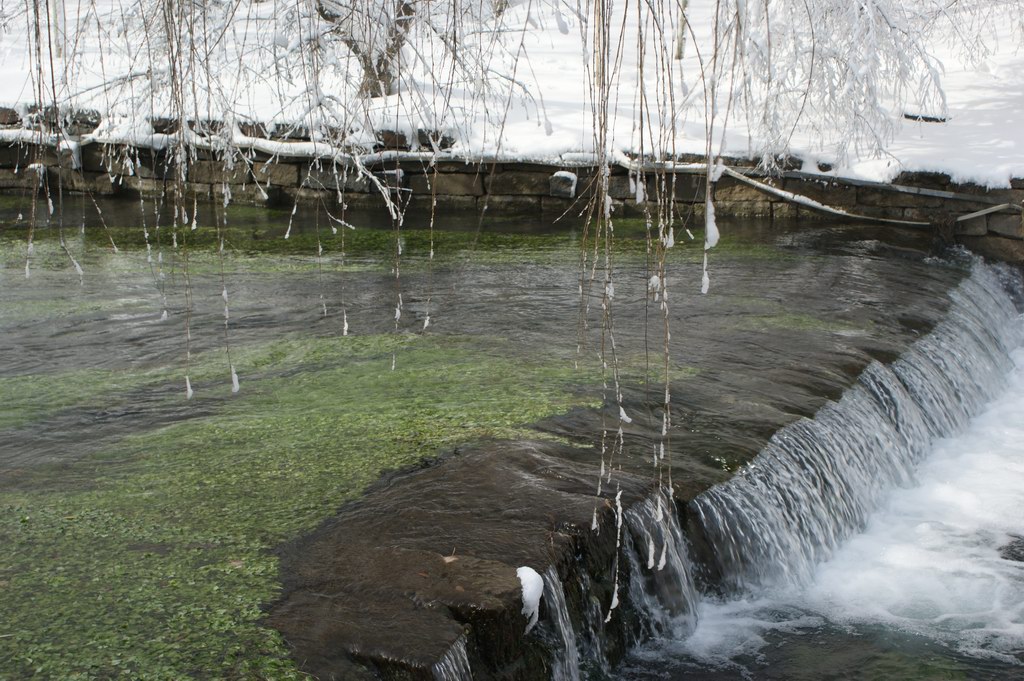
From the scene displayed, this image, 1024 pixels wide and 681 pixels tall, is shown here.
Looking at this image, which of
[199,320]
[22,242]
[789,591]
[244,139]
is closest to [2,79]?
[244,139]

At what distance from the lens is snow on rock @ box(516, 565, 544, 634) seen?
2828 millimetres

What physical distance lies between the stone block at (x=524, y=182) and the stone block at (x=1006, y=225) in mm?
3940

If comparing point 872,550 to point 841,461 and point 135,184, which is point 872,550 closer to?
point 841,461

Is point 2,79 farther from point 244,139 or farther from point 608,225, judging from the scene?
point 608,225

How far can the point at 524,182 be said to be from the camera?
10.7m

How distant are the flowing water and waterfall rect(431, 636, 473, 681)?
1 cm

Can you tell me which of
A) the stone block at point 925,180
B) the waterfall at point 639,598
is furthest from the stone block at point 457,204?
the waterfall at point 639,598

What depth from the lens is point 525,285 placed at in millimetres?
6945

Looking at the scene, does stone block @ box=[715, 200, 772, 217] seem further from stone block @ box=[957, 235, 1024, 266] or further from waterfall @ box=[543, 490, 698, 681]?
waterfall @ box=[543, 490, 698, 681]

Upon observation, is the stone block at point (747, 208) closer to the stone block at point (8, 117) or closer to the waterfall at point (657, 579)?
the waterfall at point (657, 579)

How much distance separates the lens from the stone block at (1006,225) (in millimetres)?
9070

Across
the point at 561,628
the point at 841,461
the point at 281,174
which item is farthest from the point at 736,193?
the point at 561,628

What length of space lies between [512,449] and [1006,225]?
6.84 meters

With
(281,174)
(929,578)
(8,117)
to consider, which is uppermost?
(8,117)
